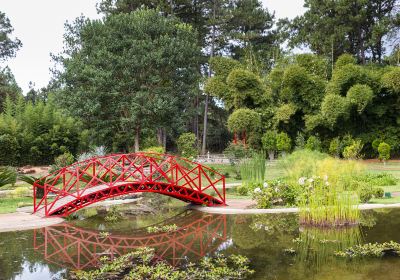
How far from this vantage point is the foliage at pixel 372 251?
729 cm

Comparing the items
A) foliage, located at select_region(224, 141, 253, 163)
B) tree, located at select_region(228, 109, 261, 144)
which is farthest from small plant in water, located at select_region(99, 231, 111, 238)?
tree, located at select_region(228, 109, 261, 144)

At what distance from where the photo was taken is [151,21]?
23.4 meters

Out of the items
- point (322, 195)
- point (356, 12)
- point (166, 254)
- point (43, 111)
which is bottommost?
point (166, 254)

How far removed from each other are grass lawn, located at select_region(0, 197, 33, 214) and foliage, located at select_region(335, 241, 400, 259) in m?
8.80

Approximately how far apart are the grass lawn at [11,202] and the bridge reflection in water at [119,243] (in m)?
2.54

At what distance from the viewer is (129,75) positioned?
876 inches

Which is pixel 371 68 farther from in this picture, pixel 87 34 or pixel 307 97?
pixel 87 34

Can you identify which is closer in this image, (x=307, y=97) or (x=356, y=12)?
(x=307, y=97)

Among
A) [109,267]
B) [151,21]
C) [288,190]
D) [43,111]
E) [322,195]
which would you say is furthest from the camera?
[43,111]

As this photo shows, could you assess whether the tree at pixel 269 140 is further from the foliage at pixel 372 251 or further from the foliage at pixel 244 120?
the foliage at pixel 372 251

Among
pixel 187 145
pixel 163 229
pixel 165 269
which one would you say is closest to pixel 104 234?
pixel 163 229

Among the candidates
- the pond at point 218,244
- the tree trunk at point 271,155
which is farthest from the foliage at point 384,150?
the pond at point 218,244

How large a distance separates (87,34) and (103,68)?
224 cm

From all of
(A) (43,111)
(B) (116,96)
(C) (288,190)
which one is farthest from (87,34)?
(C) (288,190)
